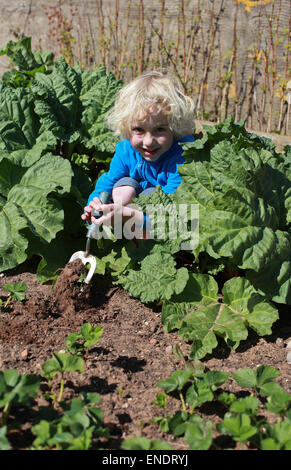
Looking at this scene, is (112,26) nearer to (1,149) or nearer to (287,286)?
(1,149)

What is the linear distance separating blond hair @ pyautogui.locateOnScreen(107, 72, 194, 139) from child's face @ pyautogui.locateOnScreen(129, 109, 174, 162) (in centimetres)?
3

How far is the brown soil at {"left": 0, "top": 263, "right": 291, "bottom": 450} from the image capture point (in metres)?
2.12

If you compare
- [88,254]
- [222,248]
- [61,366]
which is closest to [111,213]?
[88,254]

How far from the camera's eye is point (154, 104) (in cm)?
302

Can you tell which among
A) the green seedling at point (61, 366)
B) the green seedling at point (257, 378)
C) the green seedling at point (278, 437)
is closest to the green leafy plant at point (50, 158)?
the green seedling at point (61, 366)

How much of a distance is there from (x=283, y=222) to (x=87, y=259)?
43.4 inches

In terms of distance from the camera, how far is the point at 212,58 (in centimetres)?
527

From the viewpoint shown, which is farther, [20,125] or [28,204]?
[20,125]

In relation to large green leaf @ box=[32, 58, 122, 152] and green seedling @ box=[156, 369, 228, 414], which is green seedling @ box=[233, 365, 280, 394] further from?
large green leaf @ box=[32, 58, 122, 152]

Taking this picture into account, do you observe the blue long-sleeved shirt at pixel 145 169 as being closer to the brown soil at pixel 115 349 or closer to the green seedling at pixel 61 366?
the brown soil at pixel 115 349

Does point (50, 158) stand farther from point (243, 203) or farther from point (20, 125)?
point (243, 203)

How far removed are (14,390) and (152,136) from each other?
1.70m

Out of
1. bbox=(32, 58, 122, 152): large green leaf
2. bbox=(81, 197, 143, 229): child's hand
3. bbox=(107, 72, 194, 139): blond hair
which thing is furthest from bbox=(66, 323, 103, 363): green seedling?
bbox=(32, 58, 122, 152): large green leaf
